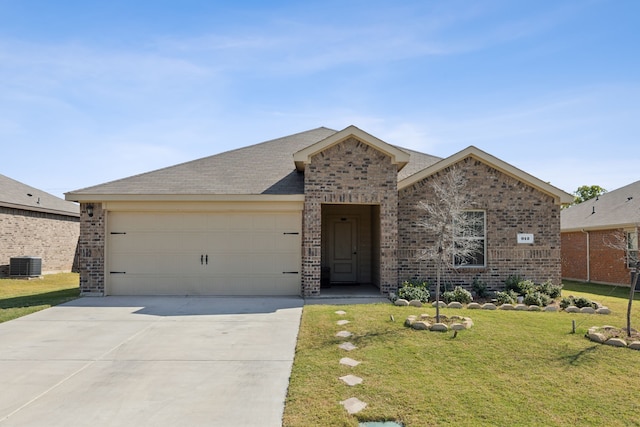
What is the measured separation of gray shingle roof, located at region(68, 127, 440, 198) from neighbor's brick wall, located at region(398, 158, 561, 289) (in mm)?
1815

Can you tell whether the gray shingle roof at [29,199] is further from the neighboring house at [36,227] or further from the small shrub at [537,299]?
the small shrub at [537,299]

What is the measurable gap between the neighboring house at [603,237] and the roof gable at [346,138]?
9.61 m

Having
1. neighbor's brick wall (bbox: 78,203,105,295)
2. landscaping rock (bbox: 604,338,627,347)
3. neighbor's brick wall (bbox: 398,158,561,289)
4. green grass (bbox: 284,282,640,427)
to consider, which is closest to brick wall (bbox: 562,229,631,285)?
neighbor's brick wall (bbox: 398,158,561,289)

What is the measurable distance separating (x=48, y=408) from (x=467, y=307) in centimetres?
851

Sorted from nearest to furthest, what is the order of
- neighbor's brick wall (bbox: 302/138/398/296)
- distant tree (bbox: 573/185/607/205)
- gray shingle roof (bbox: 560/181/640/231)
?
1. neighbor's brick wall (bbox: 302/138/398/296)
2. gray shingle roof (bbox: 560/181/640/231)
3. distant tree (bbox: 573/185/607/205)

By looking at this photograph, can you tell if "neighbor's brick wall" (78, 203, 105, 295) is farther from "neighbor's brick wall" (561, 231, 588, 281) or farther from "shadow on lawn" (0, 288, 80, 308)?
"neighbor's brick wall" (561, 231, 588, 281)

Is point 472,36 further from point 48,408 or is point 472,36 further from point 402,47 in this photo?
point 48,408

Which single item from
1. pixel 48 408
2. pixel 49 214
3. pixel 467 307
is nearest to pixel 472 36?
pixel 467 307

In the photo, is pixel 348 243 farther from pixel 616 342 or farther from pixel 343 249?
Result: pixel 616 342

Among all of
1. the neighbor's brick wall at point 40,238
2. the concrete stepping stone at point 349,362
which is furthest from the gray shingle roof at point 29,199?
the concrete stepping stone at point 349,362

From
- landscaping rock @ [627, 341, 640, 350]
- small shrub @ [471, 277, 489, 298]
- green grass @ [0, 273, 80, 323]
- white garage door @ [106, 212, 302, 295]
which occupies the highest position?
white garage door @ [106, 212, 302, 295]

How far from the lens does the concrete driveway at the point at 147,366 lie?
438 centimetres

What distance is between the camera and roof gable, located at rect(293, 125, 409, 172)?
10.9 m

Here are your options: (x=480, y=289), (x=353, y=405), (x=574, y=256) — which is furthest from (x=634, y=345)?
(x=574, y=256)
